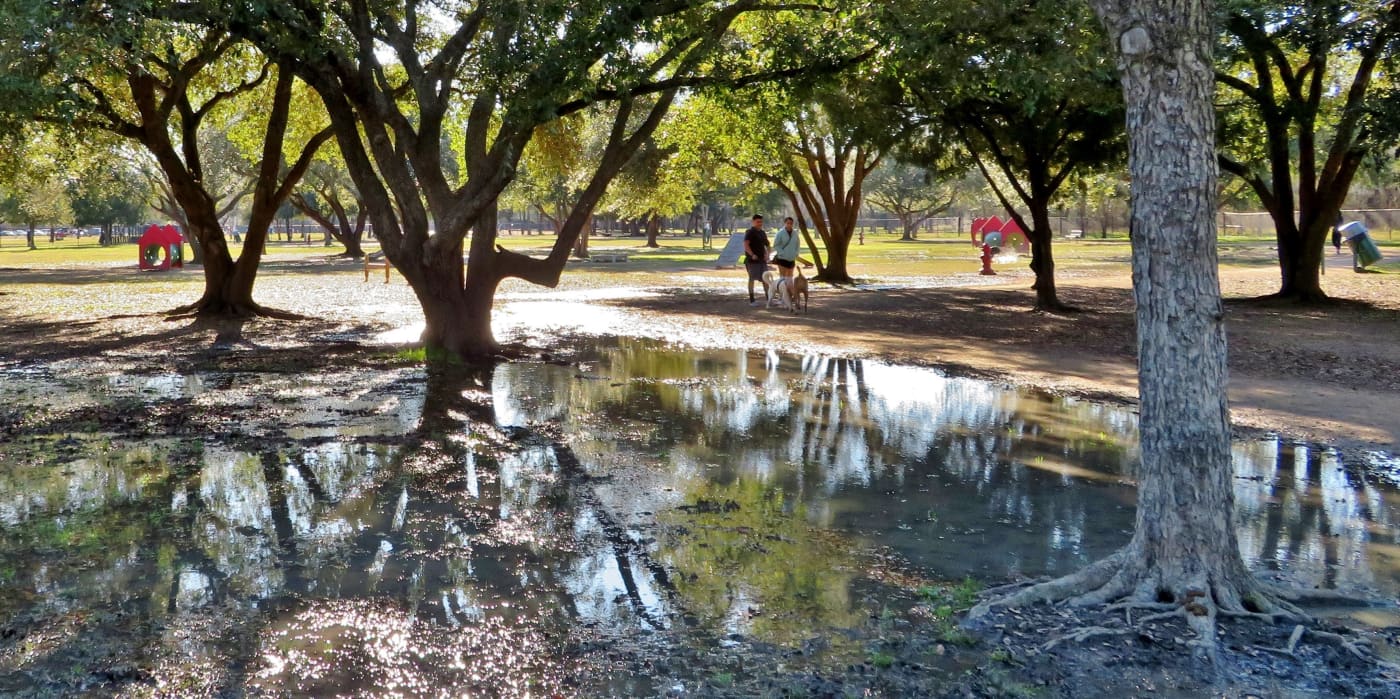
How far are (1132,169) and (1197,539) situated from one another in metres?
1.77

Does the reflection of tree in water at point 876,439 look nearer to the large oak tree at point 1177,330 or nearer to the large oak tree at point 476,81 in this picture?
the large oak tree at point 1177,330

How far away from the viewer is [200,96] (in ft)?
80.3

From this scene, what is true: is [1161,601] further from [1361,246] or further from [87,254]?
[87,254]

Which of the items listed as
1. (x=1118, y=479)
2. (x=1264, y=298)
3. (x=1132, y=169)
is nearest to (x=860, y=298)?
(x=1264, y=298)

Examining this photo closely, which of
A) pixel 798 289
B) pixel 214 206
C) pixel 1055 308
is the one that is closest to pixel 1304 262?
pixel 1055 308

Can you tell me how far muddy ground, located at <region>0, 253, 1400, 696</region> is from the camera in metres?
4.75

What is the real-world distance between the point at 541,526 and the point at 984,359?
9.75m

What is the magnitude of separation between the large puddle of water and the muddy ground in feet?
0.89

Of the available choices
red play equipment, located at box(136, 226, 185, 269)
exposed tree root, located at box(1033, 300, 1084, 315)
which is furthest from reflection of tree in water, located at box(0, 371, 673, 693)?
red play equipment, located at box(136, 226, 185, 269)

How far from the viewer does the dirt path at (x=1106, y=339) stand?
11.5m

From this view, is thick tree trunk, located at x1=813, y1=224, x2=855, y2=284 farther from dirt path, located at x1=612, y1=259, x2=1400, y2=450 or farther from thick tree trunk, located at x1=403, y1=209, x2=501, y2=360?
thick tree trunk, located at x1=403, y1=209, x2=501, y2=360

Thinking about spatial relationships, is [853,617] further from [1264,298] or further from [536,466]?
[1264,298]

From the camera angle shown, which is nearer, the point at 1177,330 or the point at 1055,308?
the point at 1177,330

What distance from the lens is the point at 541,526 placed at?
7.10 metres
